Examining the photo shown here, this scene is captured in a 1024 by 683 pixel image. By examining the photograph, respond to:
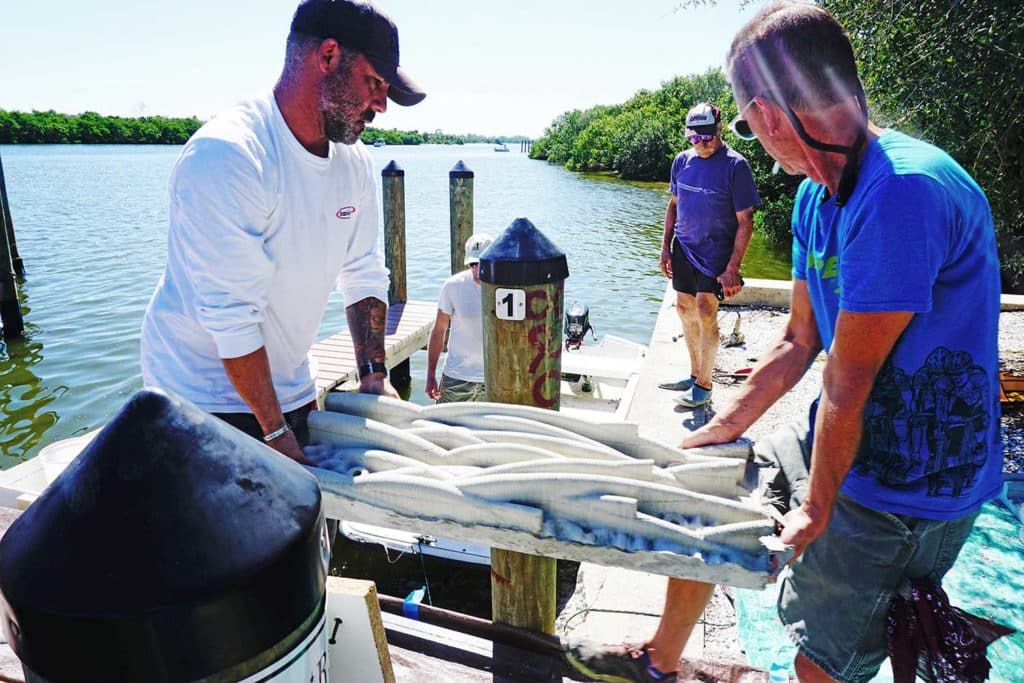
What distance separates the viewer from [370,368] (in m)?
2.87

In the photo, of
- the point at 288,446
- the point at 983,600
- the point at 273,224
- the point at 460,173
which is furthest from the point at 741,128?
the point at 460,173

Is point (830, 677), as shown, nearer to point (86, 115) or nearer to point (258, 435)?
point (258, 435)

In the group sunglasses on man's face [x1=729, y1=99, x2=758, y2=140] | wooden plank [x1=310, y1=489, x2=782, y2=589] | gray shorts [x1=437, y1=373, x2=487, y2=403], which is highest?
sunglasses on man's face [x1=729, y1=99, x2=758, y2=140]

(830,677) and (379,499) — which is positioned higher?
(379,499)

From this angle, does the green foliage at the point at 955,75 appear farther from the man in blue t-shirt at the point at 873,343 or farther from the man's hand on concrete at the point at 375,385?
the man's hand on concrete at the point at 375,385

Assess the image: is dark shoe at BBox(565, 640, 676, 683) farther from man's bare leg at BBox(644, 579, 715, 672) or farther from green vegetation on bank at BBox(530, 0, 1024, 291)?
green vegetation on bank at BBox(530, 0, 1024, 291)

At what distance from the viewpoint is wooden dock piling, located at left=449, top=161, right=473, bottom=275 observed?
9.95 metres

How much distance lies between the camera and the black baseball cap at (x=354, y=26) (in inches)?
86.4

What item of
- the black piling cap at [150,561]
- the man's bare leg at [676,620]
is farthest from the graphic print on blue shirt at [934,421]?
the black piling cap at [150,561]

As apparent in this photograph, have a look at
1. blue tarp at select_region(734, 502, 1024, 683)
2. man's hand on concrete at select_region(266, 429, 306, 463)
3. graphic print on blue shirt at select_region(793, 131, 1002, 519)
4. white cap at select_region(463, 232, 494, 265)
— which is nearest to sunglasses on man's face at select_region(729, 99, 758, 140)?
graphic print on blue shirt at select_region(793, 131, 1002, 519)

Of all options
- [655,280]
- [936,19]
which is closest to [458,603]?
[936,19]

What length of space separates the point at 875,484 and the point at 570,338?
6.57m

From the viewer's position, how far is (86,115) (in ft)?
299

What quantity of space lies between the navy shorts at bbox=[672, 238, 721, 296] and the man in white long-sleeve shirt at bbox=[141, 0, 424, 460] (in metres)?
3.84
